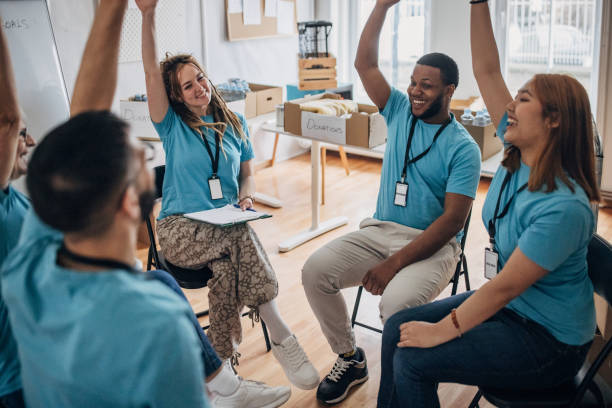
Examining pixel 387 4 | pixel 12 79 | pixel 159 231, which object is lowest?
pixel 159 231

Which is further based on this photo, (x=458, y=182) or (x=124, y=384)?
(x=458, y=182)

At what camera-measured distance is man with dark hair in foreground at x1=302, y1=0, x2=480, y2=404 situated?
7.33ft

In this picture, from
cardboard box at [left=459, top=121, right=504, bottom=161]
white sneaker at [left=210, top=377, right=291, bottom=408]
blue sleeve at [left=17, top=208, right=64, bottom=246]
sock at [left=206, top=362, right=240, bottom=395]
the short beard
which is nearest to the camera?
blue sleeve at [left=17, top=208, right=64, bottom=246]

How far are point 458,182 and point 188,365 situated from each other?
1547 mm

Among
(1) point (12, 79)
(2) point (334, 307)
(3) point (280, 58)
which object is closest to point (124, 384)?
(1) point (12, 79)

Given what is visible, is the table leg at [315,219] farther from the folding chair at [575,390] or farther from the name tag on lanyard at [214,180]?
the folding chair at [575,390]

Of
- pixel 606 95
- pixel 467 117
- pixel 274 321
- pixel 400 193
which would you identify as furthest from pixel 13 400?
pixel 606 95

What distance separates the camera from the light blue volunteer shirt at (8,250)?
4.22 ft

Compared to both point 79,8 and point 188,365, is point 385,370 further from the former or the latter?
point 79,8

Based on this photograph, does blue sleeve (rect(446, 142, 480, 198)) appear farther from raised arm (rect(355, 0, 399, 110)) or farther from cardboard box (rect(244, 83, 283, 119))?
cardboard box (rect(244, 83, 283, 119))

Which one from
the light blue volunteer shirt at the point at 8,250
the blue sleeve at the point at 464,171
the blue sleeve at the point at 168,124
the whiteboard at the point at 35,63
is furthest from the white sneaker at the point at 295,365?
the whiteboard at the point at 35,63

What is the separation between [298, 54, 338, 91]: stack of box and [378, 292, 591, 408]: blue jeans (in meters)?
2.57

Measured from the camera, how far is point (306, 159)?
5930mm

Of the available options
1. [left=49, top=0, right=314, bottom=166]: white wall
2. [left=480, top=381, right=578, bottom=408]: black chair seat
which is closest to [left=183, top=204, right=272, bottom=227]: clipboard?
[left=480, top=381, right=578, bottom=408]: black chair seat
